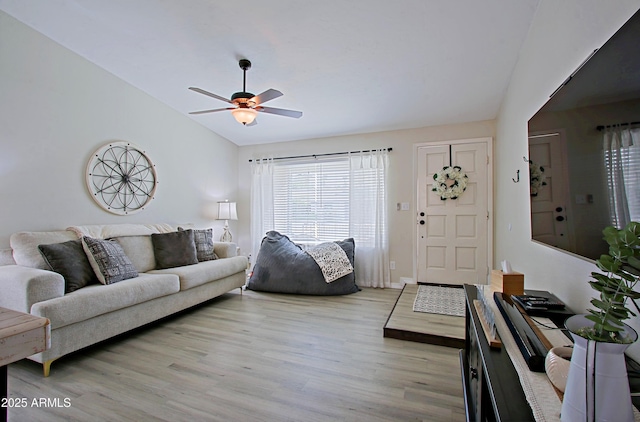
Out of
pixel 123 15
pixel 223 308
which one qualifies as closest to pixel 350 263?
pixel 223 308

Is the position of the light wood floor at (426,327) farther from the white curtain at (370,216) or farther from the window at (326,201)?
the window at (326,201)

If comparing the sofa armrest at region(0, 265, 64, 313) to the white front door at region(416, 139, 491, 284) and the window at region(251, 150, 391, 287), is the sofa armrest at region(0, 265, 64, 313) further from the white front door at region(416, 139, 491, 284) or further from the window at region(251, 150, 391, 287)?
the white front door at region(416, 139, 491, 284)

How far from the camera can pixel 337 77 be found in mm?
3291

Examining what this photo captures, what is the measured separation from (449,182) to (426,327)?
7.54ft

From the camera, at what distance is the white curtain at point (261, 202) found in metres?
5.29

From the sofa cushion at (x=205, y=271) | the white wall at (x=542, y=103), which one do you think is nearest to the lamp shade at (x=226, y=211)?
the sofa cushion at (x=205, y=271)

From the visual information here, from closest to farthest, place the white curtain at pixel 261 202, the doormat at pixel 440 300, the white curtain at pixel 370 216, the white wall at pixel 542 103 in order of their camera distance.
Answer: the white wall at pixel 542 103, the doormat at pixel 440 300, the white curtain at pixel 370 216, the white curtain at pixel 261 202

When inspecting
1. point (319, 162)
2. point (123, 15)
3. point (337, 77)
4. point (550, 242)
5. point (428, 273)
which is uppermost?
point (123, 15)

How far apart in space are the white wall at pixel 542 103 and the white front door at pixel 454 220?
38cm

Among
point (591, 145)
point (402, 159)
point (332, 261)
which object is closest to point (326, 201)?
point (332, 261)

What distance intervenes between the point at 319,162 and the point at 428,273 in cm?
243

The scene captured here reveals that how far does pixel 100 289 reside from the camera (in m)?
2.43

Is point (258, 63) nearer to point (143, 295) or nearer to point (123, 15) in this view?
point (123, 15)

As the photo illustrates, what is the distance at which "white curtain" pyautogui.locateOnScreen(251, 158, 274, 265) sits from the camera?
529 centimetres
